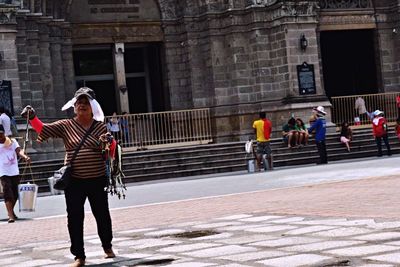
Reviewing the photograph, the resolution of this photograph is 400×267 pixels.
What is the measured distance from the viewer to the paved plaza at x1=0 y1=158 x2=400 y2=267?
7.92 meters

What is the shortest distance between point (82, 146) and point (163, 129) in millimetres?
20018

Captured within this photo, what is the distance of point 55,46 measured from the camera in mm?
27500

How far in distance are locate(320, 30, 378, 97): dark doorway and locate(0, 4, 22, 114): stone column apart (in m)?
13.4

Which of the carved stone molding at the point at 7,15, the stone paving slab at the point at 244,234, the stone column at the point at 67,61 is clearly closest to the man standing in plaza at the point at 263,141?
the stone column at the point at 67,61

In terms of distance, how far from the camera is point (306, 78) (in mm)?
28031

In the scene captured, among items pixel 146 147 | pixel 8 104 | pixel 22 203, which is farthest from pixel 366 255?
pixel 146 147

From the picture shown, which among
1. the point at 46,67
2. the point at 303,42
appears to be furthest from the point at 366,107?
the point at 46,67

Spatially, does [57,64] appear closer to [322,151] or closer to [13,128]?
[13,128]

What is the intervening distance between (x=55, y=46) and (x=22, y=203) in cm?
1482

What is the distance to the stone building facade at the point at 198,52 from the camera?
2756 centimetres

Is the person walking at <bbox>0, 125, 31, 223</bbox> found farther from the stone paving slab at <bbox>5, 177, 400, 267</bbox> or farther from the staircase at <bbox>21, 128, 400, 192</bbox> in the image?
the staircase at <bbox>21, 128, 400, 192</bbox>

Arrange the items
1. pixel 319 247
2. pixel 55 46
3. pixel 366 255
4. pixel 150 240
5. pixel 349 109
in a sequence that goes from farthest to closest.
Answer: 1. pixel 349 109
2. pixel 55 46
3. pixel 150 240
4. pixel 319 247
5. pixel 366 255

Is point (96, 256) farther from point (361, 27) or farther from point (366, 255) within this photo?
point (361, 27)

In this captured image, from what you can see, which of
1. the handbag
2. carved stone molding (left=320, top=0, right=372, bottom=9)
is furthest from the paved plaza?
carved stone molding (left=320, top=0, right=372, bottom=9)
